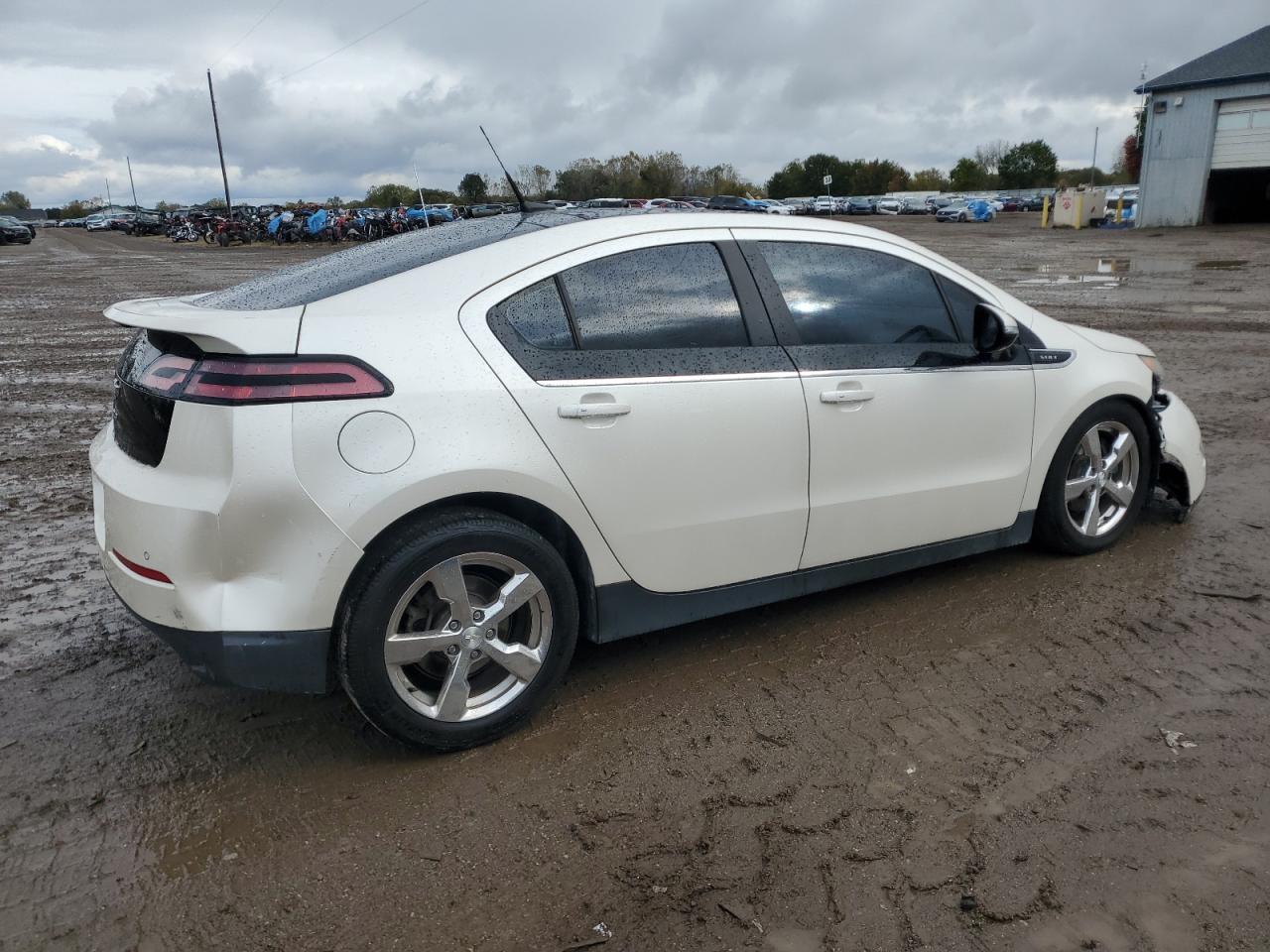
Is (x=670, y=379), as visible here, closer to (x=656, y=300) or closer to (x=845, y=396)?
(x=656, y=300)

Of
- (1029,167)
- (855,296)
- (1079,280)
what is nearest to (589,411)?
(855,296)

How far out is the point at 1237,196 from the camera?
36.3 metres

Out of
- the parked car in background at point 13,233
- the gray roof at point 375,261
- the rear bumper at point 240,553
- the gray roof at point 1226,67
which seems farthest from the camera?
the parked car in background at point 13,233

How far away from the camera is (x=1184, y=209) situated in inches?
1355

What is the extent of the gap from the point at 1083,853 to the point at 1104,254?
85.6ft

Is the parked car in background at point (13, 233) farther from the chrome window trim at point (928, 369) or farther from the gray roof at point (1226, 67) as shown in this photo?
the chrome window trim at point (928, 369)

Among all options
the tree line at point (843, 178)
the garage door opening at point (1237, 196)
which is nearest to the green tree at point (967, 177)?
the tree line at point (843, 178)

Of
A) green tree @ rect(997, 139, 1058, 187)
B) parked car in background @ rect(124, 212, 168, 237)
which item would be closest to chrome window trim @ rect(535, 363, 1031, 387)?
parked car in background @ rect(124, 212, 168, 237)

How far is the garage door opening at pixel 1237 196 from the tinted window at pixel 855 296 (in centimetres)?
3637

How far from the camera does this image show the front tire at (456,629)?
113 inches

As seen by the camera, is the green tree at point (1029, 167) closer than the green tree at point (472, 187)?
No

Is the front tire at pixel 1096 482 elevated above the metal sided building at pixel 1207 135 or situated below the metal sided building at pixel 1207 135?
below

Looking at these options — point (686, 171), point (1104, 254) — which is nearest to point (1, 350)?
point (1104, 254)

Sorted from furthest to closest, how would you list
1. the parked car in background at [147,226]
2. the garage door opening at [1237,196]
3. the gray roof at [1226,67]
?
the parked car in background at [147,226]
the garage door opening at [1237,196]
the gray roof at [1226,67]
